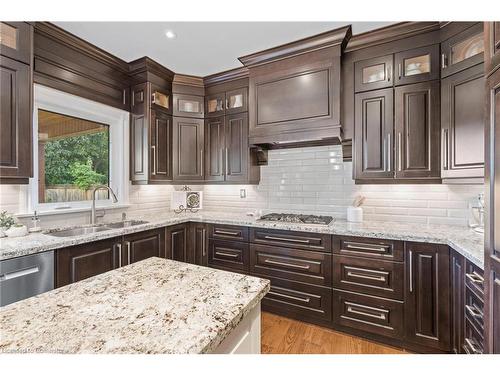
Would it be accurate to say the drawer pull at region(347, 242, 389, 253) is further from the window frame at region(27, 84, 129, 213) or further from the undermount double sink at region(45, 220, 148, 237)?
the window frame at region(27, 84, 129, 213)

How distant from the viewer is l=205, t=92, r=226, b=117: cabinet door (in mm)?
3023

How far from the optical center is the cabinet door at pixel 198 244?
2.77 m

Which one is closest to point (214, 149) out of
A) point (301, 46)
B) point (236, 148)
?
point (236, 148)

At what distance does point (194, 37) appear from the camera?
220 cm

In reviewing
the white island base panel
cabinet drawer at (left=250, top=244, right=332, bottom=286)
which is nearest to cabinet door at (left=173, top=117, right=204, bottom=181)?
cabinet drawer at (left=250, top=244, right=332, bottom=286)

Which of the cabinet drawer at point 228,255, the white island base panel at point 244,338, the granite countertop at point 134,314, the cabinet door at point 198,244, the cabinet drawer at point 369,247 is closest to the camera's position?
the granite countertop at point 134,314

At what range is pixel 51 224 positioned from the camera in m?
2.17

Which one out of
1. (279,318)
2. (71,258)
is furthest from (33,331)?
(279,318)

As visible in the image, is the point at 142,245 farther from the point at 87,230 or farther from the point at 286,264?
the point at 286,264

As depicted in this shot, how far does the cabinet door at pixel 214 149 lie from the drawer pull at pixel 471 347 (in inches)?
102

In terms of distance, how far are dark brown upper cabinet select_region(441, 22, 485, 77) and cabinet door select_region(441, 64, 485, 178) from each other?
5 centimetres

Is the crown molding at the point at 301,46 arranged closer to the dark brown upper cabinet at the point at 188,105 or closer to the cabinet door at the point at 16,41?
the dark brown upper cabinet at the point at 188,105

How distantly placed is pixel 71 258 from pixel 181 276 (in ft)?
4.11

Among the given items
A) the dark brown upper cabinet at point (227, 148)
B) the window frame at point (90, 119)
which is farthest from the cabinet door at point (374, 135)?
the window frame at point (90, 119)
